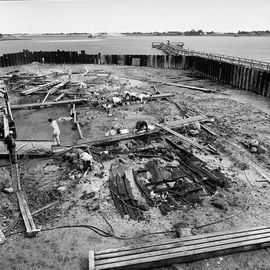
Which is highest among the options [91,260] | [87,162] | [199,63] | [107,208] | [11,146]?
[199,63]

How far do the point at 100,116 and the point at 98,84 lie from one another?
32.5ft

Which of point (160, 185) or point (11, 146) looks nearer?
point (160, 185)

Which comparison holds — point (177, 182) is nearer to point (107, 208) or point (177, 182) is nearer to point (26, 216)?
point (107, 208)

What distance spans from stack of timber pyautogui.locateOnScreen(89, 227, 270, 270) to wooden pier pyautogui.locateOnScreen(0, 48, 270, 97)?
17850 mm

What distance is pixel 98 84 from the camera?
25875 mm

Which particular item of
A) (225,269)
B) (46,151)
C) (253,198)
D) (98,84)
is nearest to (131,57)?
(98,84)

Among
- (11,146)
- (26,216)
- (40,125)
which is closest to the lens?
(26,216)

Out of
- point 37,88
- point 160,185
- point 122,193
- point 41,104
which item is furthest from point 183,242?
point 37,88

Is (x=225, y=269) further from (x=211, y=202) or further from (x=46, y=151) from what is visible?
(x=46, y=151)

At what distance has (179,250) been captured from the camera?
632cm

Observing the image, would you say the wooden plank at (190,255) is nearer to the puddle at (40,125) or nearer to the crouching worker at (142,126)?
the crouching worker at (142,126)

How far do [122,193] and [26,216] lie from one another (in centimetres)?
289

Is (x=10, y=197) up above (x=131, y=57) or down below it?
below

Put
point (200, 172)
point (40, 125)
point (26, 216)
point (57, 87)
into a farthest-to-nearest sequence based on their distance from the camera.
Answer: point (57, 87) → point (40, 125) → point (200, 172) → point (26, 216)
